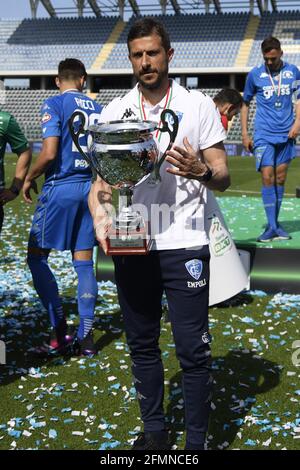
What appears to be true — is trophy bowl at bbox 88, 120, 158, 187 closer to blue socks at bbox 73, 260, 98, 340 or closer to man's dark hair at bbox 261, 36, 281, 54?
blue socks at bbox 73, 260, 98, 340

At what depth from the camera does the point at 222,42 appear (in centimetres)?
3406

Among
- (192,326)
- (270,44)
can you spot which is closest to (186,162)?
(192,326)

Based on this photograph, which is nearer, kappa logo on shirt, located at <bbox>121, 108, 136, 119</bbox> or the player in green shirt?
kappa logo on shirt, located at <bbox>121, 108, 136, 119</bbox>

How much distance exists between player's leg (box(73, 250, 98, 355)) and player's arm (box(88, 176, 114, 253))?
4.89 feet

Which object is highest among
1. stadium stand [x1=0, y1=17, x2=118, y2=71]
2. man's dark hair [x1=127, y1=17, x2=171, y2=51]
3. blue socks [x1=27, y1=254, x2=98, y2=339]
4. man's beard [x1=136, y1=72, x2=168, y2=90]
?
man's dark hair [x1=127, y1=17, x2=171, y2=51]

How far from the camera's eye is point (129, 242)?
2.45m

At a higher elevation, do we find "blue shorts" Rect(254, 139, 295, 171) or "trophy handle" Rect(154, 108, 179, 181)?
"trophy handle" Rect(154, 108, 179, 181)

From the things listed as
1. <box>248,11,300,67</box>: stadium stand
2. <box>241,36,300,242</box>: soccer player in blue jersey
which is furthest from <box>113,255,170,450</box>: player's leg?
<box>248,11,300,67</box>: stadium stand

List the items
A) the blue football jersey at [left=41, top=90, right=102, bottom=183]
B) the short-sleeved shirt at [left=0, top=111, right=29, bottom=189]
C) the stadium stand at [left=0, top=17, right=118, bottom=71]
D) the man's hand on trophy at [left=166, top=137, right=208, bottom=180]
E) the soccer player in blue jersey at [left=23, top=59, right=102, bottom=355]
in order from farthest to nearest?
the stadium stand at [left=0, top=17, right=118, bottom=71] → the soccer player in blue jersey at [left=23, top=59, right=102, bottom=355] → the blue football jersey at [left=41, top=90, right=102, bottom=183] → the short-sleeved shirt at [left=0, top=111, right=29, bottom=189] → the man's hand on trophy at [left=166, top=137, right=208, bottom=180]

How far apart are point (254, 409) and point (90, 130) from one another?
1724 millimetres

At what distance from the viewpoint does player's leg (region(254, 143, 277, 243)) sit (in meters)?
6.53

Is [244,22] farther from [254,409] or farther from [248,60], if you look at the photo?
[254,409]

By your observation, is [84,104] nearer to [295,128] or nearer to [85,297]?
[85,297]
